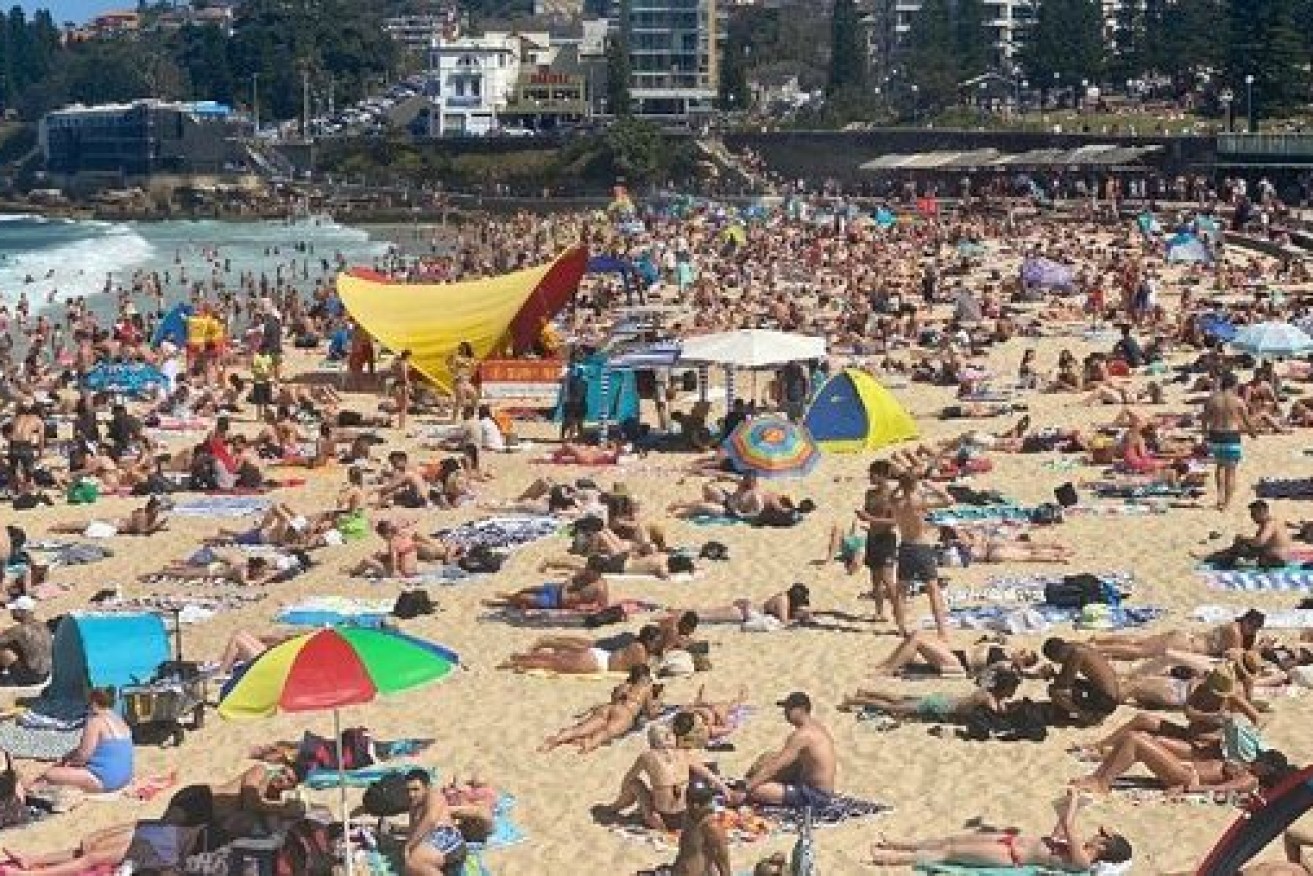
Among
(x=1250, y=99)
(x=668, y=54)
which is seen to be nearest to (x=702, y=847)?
(x=1250, y=99)

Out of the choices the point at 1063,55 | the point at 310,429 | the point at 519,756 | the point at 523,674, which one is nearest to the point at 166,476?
the point at 310,429

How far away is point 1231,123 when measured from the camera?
2493 inches

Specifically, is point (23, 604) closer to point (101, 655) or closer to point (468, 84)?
point (101, 655)

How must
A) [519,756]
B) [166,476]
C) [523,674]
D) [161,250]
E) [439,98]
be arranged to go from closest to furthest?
[519,756] → [523,674] → [166,476] → [161,250] → [439,98]

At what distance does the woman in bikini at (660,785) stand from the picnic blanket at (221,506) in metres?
7.76

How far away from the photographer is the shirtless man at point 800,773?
8812 millimetres

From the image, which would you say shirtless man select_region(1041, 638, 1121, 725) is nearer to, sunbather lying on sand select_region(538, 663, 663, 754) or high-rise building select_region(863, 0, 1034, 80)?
sunbather lying on sand select_region(538, 663, 663, 754)

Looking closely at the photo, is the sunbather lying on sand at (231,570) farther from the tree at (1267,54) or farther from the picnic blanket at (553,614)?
the tree at (1267,54)

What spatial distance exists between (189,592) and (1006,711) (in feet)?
19.8

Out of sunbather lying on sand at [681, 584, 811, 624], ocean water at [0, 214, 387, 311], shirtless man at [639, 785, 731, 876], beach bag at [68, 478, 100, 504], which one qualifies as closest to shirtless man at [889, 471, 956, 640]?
sunbather lying on sand at [681, 584, 811, 624]

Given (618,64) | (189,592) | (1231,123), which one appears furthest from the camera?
(618,64)

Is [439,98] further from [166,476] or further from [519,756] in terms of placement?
[519,756]

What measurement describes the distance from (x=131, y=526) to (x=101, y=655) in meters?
5.10

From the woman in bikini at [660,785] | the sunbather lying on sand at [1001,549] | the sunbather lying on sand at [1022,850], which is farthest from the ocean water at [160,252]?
the sunbather lying on sand at [1022,850]
